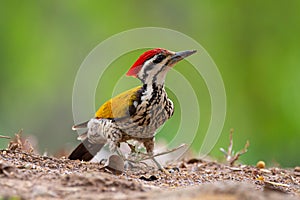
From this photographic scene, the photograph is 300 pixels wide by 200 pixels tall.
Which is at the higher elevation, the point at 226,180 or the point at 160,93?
the point at 160,93

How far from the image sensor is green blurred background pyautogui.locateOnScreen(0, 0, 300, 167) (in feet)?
38.1

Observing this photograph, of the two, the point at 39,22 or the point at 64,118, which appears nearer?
the point at 39,22

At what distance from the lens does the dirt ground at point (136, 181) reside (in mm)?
3080

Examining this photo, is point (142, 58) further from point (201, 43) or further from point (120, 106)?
point (201, 43)

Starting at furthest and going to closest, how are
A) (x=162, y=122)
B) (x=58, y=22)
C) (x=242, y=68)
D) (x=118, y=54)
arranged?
(x=58, y=22)
(x=242, y=68)
(x=118, y=54)
(x=162, y=122)

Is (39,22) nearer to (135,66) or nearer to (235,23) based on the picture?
(235,23)

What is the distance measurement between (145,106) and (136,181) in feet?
4.00

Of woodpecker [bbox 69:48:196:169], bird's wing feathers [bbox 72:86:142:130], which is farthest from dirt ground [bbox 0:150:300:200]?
bird's wing feathers [bbox 72:86:142:130]

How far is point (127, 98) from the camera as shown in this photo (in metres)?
5.25

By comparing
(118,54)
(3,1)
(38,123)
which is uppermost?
(3,1)

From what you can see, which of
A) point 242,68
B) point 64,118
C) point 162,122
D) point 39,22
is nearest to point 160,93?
point 162,122

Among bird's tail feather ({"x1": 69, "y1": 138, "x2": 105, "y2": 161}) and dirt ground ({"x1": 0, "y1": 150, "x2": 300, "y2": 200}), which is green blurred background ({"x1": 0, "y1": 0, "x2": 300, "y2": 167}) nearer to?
bird's tail feather ({"x1": 69, "y1": 138, "x2": 105, "y2": 161})

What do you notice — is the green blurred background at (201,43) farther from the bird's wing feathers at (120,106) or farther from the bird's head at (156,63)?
the bird's head at (156,63)

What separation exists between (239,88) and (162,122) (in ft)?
23.6
